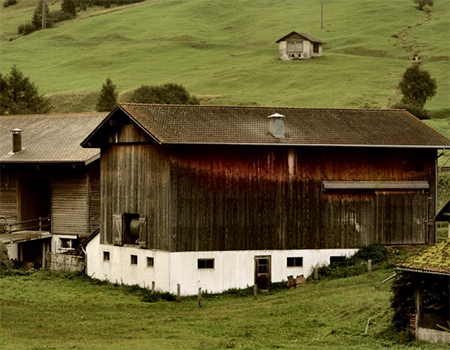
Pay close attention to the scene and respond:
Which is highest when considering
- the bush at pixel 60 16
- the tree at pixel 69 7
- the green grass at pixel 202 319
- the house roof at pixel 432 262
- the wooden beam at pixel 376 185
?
the tree at pixel 69 7

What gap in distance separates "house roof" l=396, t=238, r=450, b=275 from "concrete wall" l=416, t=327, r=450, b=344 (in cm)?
182

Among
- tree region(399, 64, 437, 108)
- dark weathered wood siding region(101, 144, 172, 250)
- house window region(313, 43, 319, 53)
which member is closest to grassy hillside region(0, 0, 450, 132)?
tree region(399, 64, 437, 108)

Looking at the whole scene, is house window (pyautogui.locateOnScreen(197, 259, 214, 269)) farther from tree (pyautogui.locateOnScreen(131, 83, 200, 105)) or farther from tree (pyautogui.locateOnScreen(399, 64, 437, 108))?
tree (pyautogui.locateOnScreen(399, 64, 437, 108))

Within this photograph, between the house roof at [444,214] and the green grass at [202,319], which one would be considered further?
the house roof at [444,214]

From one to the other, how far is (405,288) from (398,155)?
15797mm

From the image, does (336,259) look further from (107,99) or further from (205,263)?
(107,99)

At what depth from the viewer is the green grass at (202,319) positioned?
97.1ft

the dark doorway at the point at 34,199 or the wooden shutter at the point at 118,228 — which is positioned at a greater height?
the dark doorway at the point at 34,199

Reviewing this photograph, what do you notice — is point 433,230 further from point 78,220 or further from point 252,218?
point 78,220

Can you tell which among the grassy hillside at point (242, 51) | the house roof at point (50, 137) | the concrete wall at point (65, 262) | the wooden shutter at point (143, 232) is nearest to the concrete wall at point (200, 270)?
the wooden shutter at point (143, 232)

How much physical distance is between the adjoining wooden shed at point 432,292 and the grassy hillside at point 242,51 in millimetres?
48659

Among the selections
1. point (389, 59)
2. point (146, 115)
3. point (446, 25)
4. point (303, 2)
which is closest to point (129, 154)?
point (146, 115)

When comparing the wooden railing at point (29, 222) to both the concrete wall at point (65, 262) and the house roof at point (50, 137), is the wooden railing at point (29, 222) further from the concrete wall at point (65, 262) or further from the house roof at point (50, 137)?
the house roof at point (50, 137)

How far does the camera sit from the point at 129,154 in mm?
44688
